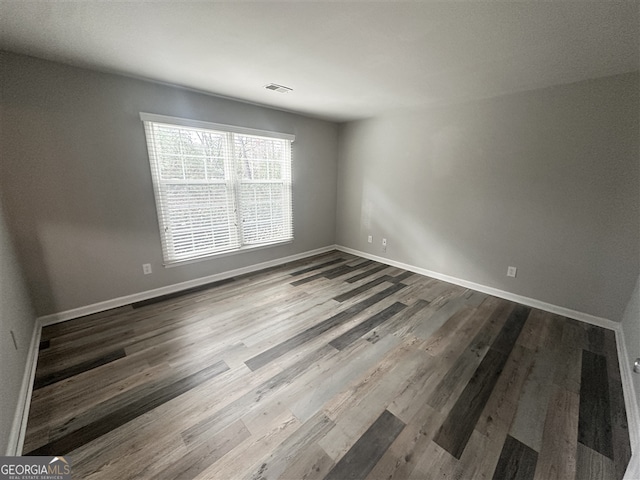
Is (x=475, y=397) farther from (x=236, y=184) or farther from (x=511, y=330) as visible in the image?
(x=236, y=184)

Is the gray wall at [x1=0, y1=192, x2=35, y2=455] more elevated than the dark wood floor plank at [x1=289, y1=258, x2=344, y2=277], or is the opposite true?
the gray wall at [x1=0, y1=192, x2=35, y2=455]

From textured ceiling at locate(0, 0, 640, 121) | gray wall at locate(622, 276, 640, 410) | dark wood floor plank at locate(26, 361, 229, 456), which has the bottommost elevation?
dark wood floor plank at locate(26, 361, 229, 456)

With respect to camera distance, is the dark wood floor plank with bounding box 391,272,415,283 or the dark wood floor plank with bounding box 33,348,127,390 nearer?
the dark wood floor plank with bounding box 33,348,127,390

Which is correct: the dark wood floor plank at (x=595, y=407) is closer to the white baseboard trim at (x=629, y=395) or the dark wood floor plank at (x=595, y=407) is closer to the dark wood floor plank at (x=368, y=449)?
the white baseboard trim at (x=629, y=395)

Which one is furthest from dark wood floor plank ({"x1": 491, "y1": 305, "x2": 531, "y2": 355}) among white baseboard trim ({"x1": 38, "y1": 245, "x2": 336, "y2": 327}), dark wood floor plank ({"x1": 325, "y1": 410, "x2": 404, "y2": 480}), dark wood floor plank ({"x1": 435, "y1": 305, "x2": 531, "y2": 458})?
white baseboard trim ({"x1": 38, "y1": 245, "x2": 336, "y2": 327})

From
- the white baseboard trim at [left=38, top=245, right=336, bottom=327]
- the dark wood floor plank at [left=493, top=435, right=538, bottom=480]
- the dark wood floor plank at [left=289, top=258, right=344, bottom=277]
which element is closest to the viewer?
the dark wood floor plank at [left=493, top=435, right=538, bottom=480]

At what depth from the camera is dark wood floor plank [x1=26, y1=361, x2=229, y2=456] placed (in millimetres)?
1312

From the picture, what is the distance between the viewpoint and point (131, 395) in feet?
5.40

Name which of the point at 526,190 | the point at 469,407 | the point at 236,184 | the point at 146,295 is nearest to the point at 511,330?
the point at 469,407

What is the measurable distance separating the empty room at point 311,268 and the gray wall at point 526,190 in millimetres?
22

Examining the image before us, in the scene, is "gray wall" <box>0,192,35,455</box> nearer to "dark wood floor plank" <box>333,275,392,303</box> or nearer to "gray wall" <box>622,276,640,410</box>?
"dark wood floor plank" <box>333,275,392,303</box>

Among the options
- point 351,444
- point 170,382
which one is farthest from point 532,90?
point 170,382

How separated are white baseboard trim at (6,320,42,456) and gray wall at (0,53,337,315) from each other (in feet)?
1.85

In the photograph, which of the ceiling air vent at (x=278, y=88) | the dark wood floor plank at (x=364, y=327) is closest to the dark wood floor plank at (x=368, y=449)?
the dark wood floor plank at (x=364, y=327)
